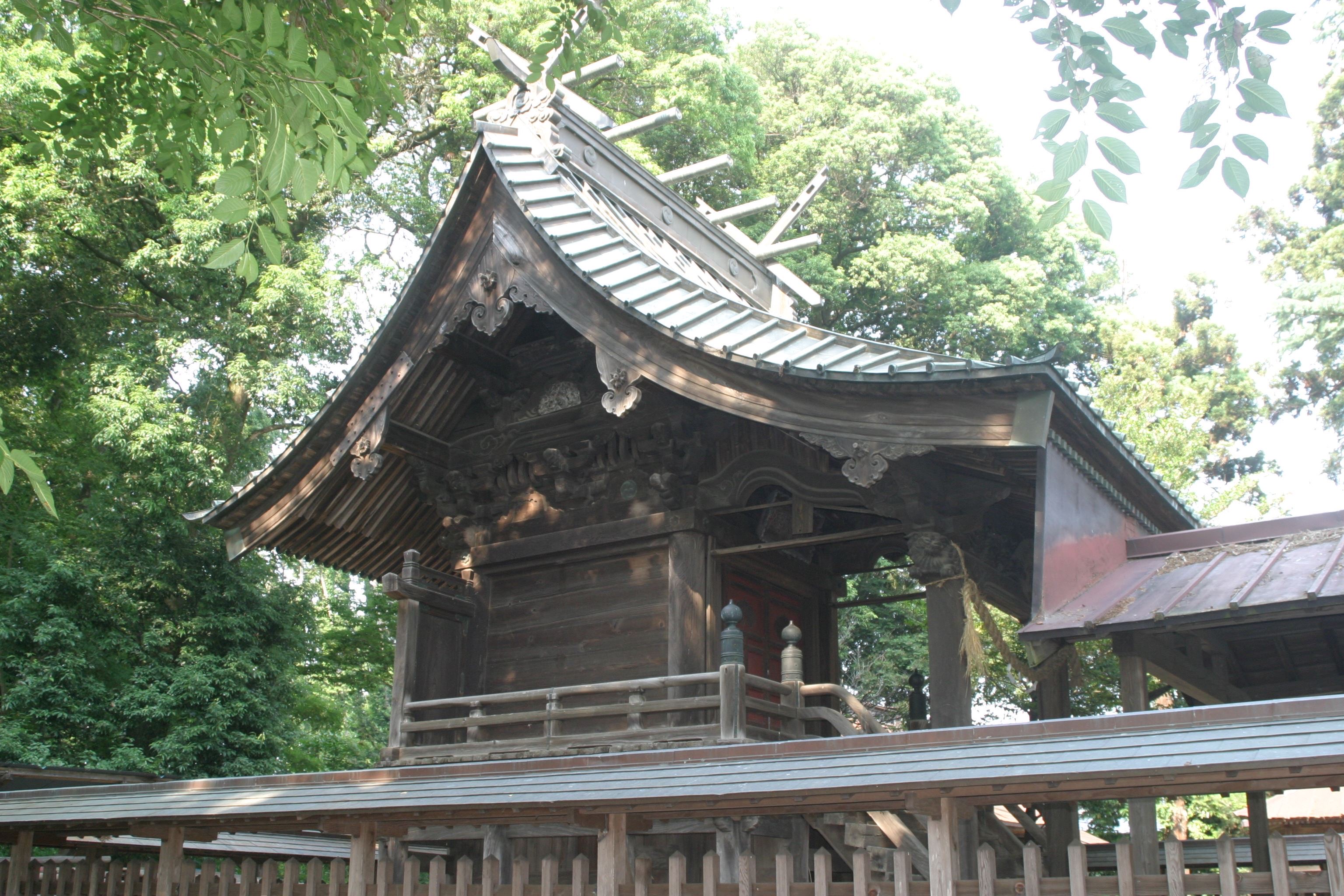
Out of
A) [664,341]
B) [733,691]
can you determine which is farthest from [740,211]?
[733,691]

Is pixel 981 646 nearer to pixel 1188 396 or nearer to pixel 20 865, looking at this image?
pixel 20 865

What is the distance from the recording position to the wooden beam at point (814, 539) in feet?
27.8

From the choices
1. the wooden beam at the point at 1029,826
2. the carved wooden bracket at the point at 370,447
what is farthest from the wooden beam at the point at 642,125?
the wooden beam at the point at 1029,826

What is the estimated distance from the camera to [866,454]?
24.0 ft

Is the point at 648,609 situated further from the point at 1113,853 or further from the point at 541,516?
the point at 1113,853

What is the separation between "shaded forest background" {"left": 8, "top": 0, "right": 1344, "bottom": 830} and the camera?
1603cm

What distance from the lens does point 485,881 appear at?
6.95 metres

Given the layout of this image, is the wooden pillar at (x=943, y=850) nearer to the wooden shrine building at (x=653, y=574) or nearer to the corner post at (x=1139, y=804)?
the wooden shrine building at (x=653, y=574)

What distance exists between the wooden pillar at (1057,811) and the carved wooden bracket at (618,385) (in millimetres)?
3369

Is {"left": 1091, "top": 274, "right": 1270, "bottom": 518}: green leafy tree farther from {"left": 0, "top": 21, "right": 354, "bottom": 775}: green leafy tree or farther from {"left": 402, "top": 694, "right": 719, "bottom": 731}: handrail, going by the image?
{"left": 0, "top": 21, "right": 354, "bottom": 775}: green leafy tree


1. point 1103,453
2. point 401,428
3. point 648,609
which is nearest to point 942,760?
point 1103,453

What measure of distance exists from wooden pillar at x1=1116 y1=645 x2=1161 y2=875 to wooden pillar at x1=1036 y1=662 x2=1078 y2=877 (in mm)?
498

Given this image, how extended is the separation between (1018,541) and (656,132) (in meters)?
16.7

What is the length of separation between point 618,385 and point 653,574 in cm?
183
